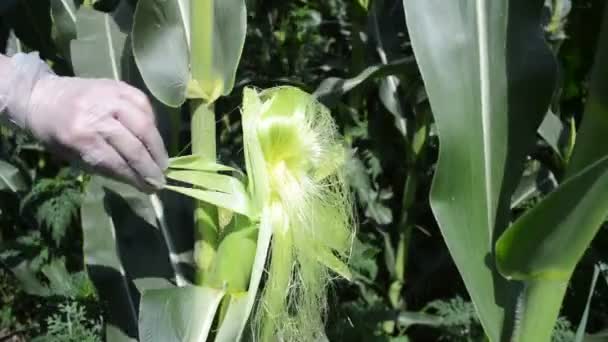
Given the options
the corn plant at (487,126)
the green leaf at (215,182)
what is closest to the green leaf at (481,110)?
the corn plant at (487,126)

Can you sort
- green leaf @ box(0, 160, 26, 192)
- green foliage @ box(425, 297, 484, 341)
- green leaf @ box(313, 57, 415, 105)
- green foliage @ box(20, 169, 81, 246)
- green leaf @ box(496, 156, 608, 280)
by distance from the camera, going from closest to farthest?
green leaf @ box(496, 156, 608, 280), green leaf @ box(313, 57, 415, 105), green foliage @ box(425, 297, 484, 341), green foliage @ box(20, 169, 81, 246), green leaf @ box(0, 160, 26, 192)

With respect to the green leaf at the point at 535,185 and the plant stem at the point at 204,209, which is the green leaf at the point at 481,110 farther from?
the green leaf at the point at 535,185

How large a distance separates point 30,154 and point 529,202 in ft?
4.69

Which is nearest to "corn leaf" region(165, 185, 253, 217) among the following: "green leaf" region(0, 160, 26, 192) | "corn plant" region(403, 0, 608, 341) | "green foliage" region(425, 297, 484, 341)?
"corn plant" region(403, 0, 608, 341)

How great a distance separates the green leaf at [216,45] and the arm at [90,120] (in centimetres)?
7

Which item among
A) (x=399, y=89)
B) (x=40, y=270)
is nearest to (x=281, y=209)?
(x=399, y=89)

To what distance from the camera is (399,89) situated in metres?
1.72

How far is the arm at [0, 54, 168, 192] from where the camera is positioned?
0.83 metres

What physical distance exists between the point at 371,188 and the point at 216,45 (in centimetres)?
91

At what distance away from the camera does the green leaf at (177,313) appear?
2.90ft

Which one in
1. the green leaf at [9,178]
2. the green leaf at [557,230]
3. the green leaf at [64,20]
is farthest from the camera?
the green leaf at [9,178]

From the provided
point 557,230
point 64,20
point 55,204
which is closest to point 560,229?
point 557,230

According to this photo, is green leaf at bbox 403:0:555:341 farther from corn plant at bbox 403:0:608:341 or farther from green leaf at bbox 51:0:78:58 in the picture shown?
green leaf at bbox 51:0:78:58

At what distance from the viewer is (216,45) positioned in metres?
0.90
